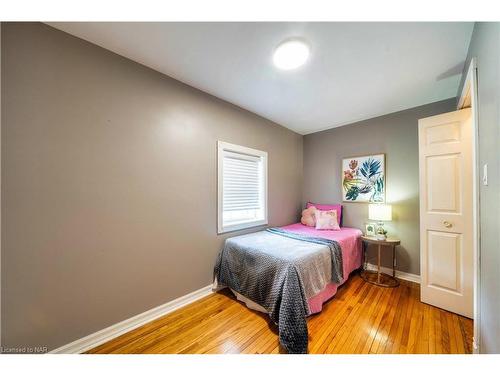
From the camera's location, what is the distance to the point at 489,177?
3.30ft

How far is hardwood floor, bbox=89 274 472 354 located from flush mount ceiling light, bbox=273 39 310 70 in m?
2.41

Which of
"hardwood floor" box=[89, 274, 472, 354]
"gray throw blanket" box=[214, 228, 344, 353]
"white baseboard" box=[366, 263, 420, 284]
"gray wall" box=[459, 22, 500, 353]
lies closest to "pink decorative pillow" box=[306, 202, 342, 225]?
"white baseboard" box=[366, 263, 420, 284]

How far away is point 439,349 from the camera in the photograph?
135cm

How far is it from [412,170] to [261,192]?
216 centimetres

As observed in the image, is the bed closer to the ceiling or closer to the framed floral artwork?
the framed floral artwork

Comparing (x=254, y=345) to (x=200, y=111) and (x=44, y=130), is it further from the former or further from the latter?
(x=200, y=111)

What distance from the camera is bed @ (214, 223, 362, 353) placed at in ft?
4.70

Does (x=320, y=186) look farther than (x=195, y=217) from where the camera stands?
Yes

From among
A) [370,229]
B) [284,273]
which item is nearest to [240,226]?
[284,273]

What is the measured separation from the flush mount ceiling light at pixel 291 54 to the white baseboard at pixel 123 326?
Answer: 256 cm

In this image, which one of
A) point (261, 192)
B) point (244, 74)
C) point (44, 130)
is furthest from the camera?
point (261, 192)

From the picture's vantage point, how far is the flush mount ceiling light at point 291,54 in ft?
4.75
